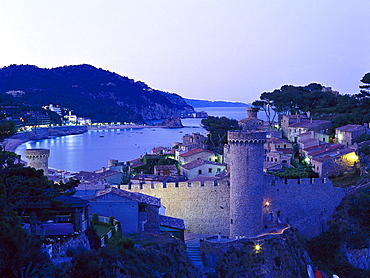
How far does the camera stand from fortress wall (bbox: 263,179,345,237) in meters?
14.5

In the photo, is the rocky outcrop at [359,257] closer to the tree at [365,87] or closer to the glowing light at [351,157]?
the glowing light at [351,157]

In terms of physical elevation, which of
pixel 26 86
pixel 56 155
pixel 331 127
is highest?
pixel 26 86

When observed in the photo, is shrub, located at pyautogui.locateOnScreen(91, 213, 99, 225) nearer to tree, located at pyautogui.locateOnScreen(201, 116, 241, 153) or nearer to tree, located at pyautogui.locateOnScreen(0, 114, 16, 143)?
tree, located at pyautogui.locateOnScreen(0, 114, 16, 143)

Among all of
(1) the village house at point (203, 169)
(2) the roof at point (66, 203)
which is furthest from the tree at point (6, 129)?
(1) the village house at point (203, 169)

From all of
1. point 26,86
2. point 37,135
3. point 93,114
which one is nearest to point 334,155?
point 37,135

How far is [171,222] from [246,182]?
2.46 m

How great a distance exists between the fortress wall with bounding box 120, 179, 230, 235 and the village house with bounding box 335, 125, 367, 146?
11890mm

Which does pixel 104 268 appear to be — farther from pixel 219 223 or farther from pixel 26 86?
pixel 26 86

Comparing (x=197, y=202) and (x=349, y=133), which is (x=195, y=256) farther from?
(x=349, y=133)

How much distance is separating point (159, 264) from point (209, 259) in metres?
2.78

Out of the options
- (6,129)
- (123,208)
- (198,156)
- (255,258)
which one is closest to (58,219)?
(6,129)

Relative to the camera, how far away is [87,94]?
567ft

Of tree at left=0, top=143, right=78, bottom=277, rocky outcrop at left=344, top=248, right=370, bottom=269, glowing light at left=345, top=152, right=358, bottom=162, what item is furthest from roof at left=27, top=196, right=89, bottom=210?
glowing light at left=345, top=152, right=358, bottom=162

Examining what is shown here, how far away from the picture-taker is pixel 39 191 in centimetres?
963
